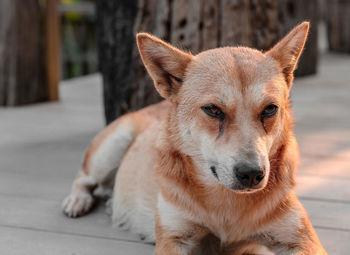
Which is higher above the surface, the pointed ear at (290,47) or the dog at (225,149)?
the pointed ear at (290,47)

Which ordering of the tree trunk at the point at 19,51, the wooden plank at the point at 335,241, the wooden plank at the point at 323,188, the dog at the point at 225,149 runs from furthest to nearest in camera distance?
1. the tree trunk at the point at 19,51
2. the wooden plank at the point at 323,188
3. the wooden plank at the point at 335,241
4. the dog at the point at 225,149

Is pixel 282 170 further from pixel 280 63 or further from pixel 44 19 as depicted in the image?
pixel 44 19

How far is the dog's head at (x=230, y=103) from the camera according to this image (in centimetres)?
189

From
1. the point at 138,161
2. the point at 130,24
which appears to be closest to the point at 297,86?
the point at 130,24

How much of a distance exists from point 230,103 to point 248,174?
0.32m

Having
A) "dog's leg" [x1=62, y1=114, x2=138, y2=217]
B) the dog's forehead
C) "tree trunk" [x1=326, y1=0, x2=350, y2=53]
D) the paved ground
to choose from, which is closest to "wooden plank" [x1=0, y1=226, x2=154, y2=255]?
the paved ground

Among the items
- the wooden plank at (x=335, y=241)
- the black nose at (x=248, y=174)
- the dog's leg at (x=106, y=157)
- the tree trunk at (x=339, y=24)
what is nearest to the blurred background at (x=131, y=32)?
the dog's leg at (x=106, y=157)

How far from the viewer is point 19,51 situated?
231 inches

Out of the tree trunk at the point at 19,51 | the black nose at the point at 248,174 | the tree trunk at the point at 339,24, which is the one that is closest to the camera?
the black nose at the point at 248,174

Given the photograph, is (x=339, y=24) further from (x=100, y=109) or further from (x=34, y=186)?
(x=34, y=186)

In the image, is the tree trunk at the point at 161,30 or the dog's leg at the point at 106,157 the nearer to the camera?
the dog's leg at the point at 106,157

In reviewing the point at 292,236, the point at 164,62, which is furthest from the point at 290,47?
the point at 292,236

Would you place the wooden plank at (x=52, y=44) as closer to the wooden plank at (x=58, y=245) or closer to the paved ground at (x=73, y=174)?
the paved ground at (x=73, y=174)

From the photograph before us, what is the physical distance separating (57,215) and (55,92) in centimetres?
379
